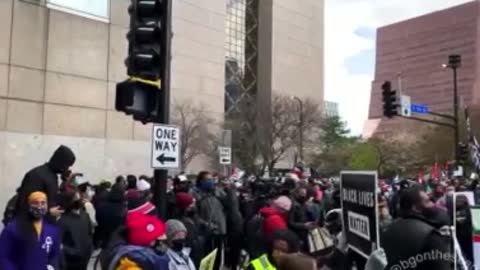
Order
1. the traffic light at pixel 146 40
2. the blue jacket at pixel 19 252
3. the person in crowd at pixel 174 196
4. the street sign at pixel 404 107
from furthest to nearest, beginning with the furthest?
the street sign at pixel 404 107, the person in crowd at pixel 174 196, the traffic light at pixel 146 40, the blue jacket at pixel 19 252

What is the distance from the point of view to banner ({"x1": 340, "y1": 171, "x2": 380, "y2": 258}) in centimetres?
581

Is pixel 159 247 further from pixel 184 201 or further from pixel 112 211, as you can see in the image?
pixel 112 211

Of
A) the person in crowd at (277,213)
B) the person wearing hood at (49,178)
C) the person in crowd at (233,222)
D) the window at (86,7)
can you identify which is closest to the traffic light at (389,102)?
the window at (86,7)

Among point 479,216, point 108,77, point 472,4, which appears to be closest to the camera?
point 479,216

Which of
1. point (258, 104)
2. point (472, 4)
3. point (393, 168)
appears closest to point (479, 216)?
point (258, 104)

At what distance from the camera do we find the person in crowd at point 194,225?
9886 mm

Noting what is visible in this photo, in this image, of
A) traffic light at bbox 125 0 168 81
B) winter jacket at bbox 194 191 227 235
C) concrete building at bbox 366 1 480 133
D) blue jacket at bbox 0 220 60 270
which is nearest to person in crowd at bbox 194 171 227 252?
winter jacket at bbox 194 191 227 235

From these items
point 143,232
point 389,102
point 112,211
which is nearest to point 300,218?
point 112,211

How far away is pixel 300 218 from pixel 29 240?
175 inches

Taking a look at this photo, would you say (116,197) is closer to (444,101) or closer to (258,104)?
(258,104)

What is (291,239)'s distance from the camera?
5.63 m

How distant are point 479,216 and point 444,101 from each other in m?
122

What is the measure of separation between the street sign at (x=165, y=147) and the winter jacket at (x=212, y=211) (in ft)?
7.60

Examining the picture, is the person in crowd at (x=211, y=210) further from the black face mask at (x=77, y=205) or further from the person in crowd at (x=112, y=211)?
the black face mask at (x=77, y=205)
